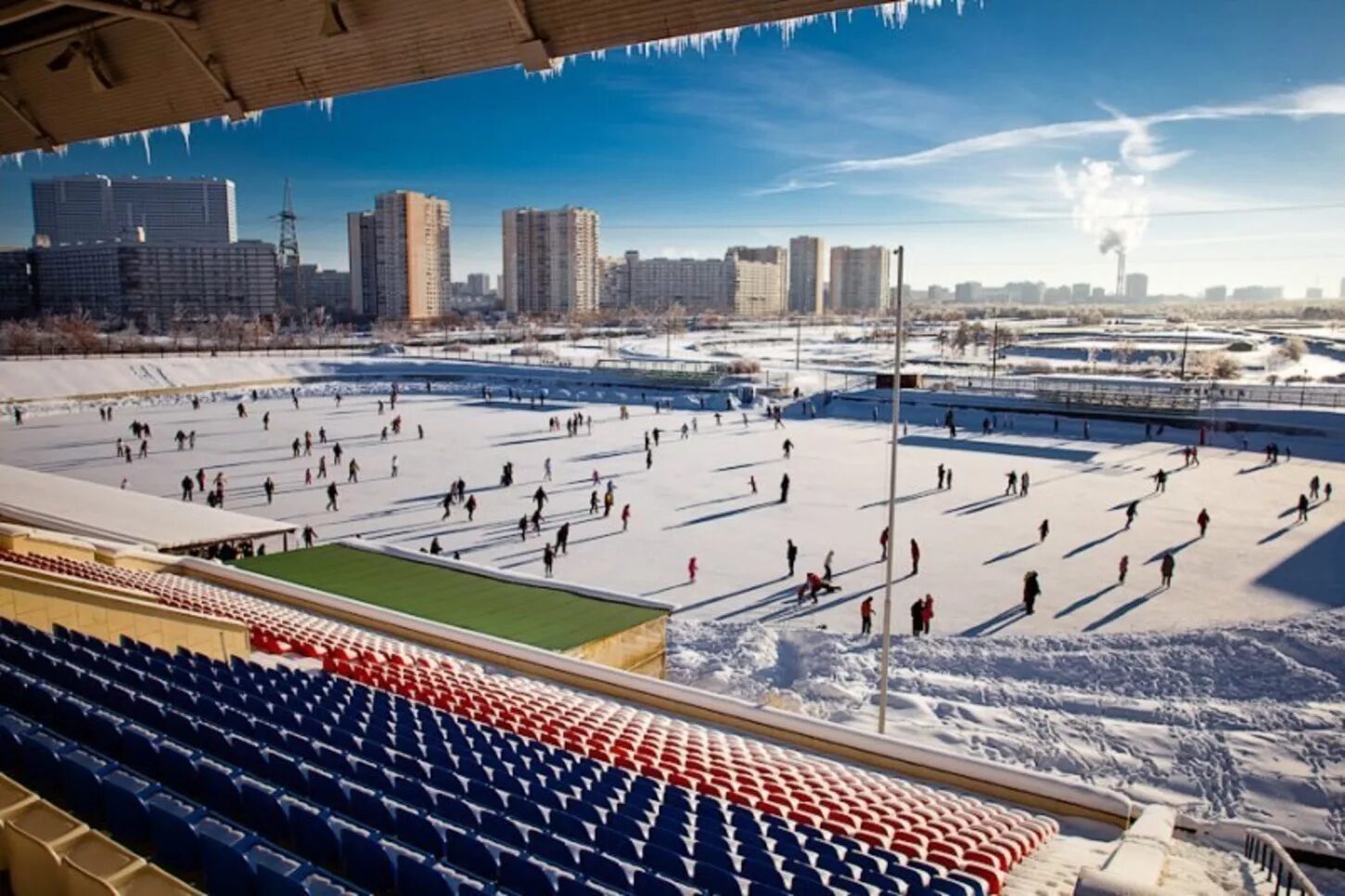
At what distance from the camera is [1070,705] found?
12133 millimetres

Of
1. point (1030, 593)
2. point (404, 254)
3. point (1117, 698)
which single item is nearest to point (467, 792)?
point (1117, 698)

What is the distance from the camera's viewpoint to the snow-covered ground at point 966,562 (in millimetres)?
11328

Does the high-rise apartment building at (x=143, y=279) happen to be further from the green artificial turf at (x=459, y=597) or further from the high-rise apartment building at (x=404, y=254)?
the green artificial turf at (x=459, y=597)

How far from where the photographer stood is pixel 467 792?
5160 mm

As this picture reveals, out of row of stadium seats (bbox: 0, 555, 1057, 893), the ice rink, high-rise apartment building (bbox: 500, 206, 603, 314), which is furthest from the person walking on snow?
high-rise apartment building (bbox: 500, 206, 603, 314)

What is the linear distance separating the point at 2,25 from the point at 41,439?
33.7 metres

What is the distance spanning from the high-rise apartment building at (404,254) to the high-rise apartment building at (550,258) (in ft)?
68.8

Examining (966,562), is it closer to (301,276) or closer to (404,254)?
(404,254)

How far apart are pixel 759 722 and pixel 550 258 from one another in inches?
7100

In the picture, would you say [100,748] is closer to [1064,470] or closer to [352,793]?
[352,793]

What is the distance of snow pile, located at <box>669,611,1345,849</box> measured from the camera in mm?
10141

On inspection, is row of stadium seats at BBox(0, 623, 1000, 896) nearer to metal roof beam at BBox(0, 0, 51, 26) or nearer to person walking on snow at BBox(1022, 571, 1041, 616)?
metal roof beam at BBox(0, 0, 51, 26)

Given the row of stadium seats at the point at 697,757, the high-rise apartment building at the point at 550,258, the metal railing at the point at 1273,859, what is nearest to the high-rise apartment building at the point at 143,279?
the high-rise apartment building at the point at 550,258

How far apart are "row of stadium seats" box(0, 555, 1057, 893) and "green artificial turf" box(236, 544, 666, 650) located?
1.82m
